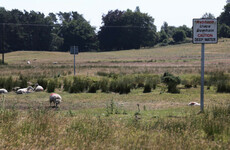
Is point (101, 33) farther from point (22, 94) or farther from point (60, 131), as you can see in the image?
point (60, 131)

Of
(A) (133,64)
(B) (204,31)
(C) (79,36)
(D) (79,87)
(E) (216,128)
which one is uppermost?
(C) (79,36)

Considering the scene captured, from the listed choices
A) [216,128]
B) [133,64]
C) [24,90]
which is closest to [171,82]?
[24,90]

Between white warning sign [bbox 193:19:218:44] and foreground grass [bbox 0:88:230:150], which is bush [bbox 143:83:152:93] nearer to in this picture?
white warning sign [bbox 193:19:218:44]

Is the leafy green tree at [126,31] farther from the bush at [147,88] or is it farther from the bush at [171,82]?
the bush at [147,88]

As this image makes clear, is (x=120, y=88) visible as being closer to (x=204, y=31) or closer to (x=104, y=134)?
(x=204, y=31)

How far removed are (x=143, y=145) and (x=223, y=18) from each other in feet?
424

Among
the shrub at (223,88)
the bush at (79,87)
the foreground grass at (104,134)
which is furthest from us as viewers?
the bush at (79,87)

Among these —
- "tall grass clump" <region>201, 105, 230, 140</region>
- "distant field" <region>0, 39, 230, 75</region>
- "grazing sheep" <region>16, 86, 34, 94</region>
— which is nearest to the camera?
"tall grass clump" <region>201, 105, 230, 140</region>

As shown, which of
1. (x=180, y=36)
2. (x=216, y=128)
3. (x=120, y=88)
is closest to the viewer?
(x=216, y=128)

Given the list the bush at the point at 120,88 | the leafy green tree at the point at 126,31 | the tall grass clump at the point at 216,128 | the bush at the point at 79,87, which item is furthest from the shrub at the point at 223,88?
the leafy green tree at the point at 126,31

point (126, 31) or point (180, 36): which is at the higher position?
point (126, 31)

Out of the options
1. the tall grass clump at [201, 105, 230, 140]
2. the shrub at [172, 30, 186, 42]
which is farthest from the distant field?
the shrub at [172, 30, 186, 42]

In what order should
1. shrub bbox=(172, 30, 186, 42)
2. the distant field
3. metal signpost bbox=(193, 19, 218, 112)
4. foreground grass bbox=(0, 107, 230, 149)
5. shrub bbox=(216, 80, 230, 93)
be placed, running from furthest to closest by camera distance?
shrub bbox=(172, 30, 186, 42) < the distant field < shrub bbox=(216, 80, 230, 93) < metal signpost bbox=(193, 19, 218, 112) < foreground grass bbox=(0, 107, 230, 149)

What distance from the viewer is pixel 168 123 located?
8.15 meters
